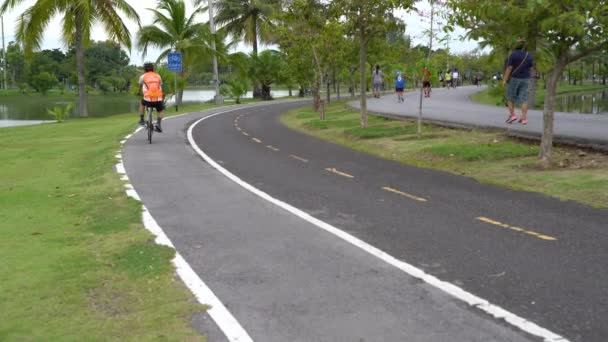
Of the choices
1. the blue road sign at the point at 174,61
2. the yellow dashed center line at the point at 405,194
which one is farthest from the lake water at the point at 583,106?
the blue road sign at the point at 174,61

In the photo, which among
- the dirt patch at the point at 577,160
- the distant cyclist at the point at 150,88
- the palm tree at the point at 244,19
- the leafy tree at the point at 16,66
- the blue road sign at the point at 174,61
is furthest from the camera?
the leafy tree at the point at 16,66

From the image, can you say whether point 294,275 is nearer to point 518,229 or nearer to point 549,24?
point 518,229

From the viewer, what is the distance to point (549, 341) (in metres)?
4.11

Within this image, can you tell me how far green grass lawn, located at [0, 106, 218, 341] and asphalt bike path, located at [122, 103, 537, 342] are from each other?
0.35 meters

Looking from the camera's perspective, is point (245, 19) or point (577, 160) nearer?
point (577, 160)

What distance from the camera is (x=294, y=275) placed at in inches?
220

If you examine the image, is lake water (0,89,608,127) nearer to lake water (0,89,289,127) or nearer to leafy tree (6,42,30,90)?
lake water (0,89,289,127)

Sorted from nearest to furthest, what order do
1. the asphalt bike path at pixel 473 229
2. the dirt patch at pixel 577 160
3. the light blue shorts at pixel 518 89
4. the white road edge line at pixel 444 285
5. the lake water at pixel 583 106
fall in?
the white road edge line at pixel 444 285 → the asphalt bike path at pixel 473 229 → the dirt patch at pixel 577 160 → the light blue shorts at pixel 518 89 → the lake water at pixel 583 106

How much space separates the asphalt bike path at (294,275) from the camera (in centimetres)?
437

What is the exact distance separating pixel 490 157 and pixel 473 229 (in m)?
5.65

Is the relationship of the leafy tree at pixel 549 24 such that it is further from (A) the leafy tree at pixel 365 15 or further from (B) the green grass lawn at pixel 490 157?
(A) the leafy tree at pixel 365 15

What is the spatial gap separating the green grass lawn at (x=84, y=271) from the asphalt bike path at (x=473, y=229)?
7.16ft

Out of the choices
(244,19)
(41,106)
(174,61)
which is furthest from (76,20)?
(41,106)

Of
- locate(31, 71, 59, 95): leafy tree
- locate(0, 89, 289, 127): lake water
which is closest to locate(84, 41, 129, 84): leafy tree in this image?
locate(0, 89, 289, 127): lake water
